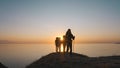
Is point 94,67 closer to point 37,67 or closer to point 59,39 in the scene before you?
point 37,67

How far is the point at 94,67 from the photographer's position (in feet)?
48.6

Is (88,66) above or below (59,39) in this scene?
below

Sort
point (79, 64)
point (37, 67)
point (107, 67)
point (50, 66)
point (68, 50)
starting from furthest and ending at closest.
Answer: point (68, 50), point (37, 67), point (50, 66), point (79, 64), point (107, 67)

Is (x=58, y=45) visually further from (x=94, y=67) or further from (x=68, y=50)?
(x=94, y=67)

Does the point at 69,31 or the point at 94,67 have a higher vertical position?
the point at 69,31

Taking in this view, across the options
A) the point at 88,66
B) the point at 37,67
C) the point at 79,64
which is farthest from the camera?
the point at 37,67

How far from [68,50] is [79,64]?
9582 millimetres

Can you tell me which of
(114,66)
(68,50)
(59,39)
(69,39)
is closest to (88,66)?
(114,66)

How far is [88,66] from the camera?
50.9 ft

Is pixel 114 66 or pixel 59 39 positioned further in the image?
pixel 59 39

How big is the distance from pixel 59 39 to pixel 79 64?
15085 millimetres

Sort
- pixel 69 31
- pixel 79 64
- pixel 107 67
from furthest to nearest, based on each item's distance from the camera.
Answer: pixel 69 31 < pixel 79 64 < pixel 107 67

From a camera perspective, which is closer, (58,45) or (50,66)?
(50,66)

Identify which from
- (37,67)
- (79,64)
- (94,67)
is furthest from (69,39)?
(94,67)
